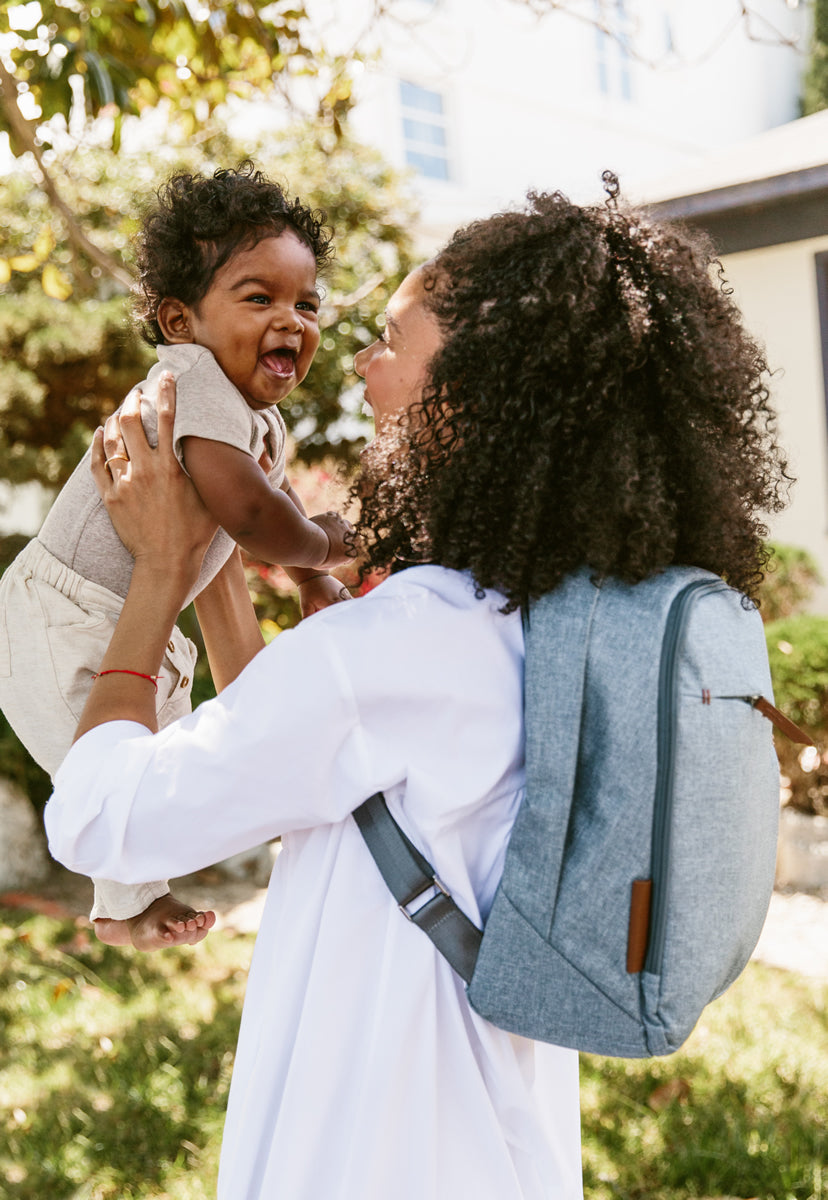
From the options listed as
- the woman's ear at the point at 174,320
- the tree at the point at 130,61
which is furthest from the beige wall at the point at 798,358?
the woman's ear at the point at 174,320

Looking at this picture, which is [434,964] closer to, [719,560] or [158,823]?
[158,823]

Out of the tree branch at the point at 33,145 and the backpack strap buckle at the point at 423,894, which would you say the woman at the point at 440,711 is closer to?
the backpack strap buckle at the point at 423,894

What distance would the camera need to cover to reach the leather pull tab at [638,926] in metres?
1.24

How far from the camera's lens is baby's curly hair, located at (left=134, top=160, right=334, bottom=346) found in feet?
6.21

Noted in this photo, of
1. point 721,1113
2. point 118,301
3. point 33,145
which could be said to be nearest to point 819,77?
point 118,301

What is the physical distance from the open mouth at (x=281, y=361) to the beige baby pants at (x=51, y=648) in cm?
49

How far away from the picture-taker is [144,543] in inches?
61.9

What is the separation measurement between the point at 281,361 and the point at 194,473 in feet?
1.19


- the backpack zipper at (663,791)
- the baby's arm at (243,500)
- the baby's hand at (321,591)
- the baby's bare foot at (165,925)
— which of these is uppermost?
the baby's arm at (243,500)

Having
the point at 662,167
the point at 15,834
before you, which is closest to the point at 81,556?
the point at 15,834

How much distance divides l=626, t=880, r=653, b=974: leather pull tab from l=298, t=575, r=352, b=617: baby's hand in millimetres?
906

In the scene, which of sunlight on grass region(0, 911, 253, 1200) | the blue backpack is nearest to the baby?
the blue backpack

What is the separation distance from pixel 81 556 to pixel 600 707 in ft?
3.17

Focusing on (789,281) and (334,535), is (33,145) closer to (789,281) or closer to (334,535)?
(334,535)
